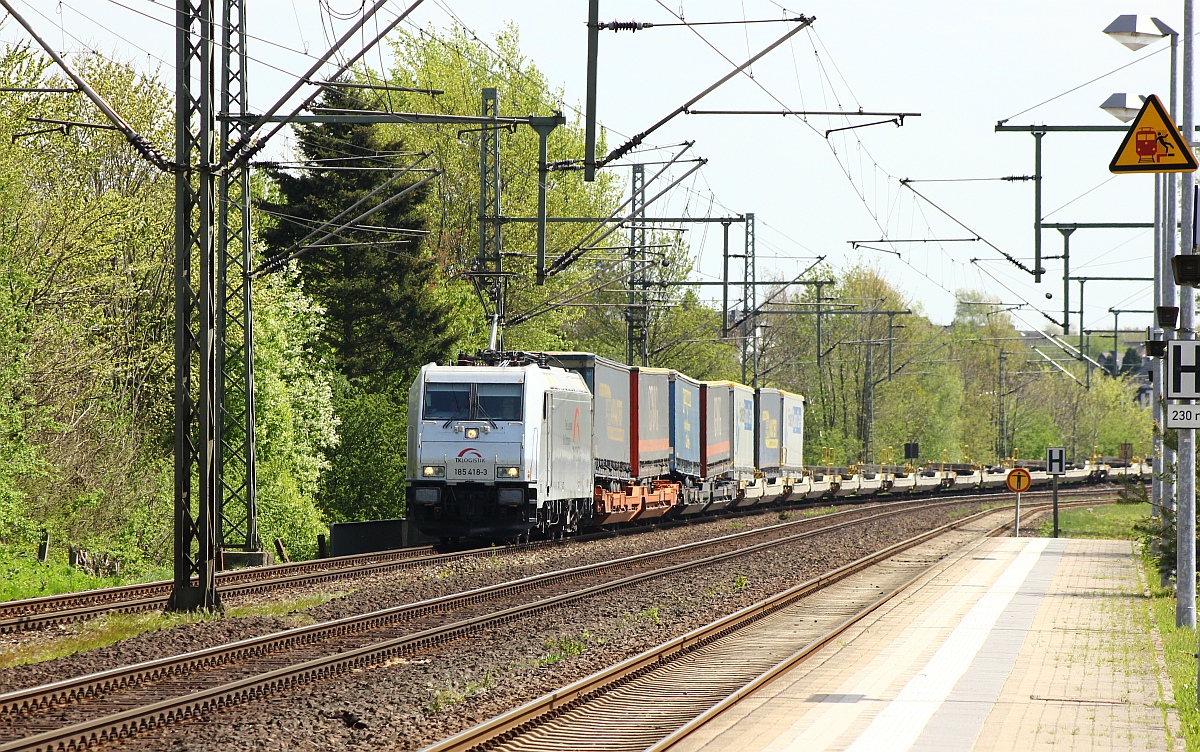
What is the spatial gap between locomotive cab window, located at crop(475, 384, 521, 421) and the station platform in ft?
28.0

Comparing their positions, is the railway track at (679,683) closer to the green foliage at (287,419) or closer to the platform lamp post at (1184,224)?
the platform lamp post at (1184,224)

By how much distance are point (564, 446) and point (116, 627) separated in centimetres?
1291

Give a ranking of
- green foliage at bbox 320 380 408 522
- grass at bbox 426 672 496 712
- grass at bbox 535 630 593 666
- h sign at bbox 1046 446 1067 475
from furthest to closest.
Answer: green foliage at bbox 320 380 408 522 → h sign at bbox 1046 446 1067 475 → grass at bbox 535 630 593 666 → grass at bbox 426 672 496 712

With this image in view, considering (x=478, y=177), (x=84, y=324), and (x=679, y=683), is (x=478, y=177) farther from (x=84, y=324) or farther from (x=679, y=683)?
(x=679, y=683)

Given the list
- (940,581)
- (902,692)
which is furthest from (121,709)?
(940,581)

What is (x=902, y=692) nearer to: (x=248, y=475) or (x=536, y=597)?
(x=536, y=597)

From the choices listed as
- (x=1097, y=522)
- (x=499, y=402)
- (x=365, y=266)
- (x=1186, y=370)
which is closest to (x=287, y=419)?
(x=499, y=402)

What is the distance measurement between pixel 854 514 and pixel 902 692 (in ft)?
108

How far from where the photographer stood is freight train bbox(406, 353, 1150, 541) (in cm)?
2511

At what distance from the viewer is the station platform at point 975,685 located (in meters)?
9.44

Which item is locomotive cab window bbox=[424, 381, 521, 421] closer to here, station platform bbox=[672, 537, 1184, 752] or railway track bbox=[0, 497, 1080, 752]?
railway track bbox=[0, 497, 1080, 752]

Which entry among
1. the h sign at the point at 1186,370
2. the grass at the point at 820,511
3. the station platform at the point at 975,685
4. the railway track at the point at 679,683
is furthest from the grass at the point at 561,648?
the grass at the point at 820,511

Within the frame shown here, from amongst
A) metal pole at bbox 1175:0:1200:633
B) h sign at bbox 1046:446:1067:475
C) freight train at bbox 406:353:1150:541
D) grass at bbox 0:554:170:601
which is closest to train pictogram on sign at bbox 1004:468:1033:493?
h sign at bbox 1046:446:1067:475

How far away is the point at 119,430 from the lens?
28.0 m
